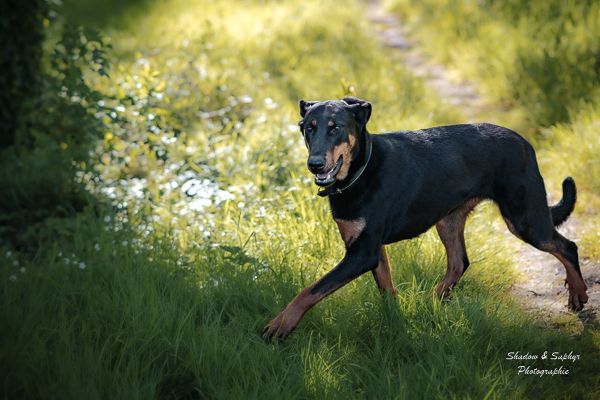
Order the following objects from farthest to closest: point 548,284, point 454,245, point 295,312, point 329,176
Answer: point 548,284, point 454,245, point 329,176, point 295,312

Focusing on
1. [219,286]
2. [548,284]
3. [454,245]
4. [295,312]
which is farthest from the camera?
[548,284]

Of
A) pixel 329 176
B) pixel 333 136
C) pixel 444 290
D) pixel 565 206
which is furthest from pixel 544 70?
pixel 329 176

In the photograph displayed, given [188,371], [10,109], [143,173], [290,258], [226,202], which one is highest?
[10,109]

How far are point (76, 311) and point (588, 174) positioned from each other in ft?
14.6

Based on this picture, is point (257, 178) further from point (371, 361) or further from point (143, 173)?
point (371, 361)

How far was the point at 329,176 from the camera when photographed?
148 inches

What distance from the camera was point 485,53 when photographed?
9445 mm

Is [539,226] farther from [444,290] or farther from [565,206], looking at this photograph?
Answer: [444,290]

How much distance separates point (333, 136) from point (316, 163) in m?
0.28

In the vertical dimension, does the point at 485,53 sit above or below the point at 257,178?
above

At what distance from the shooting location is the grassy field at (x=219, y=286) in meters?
3.44

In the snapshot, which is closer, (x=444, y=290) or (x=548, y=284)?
(x=444, y=290)

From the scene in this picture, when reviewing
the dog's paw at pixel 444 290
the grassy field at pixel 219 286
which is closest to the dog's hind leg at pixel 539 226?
the grassy field at pixel 219 286

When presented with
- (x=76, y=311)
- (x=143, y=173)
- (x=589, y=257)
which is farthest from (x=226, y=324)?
(x=143, y=173)
